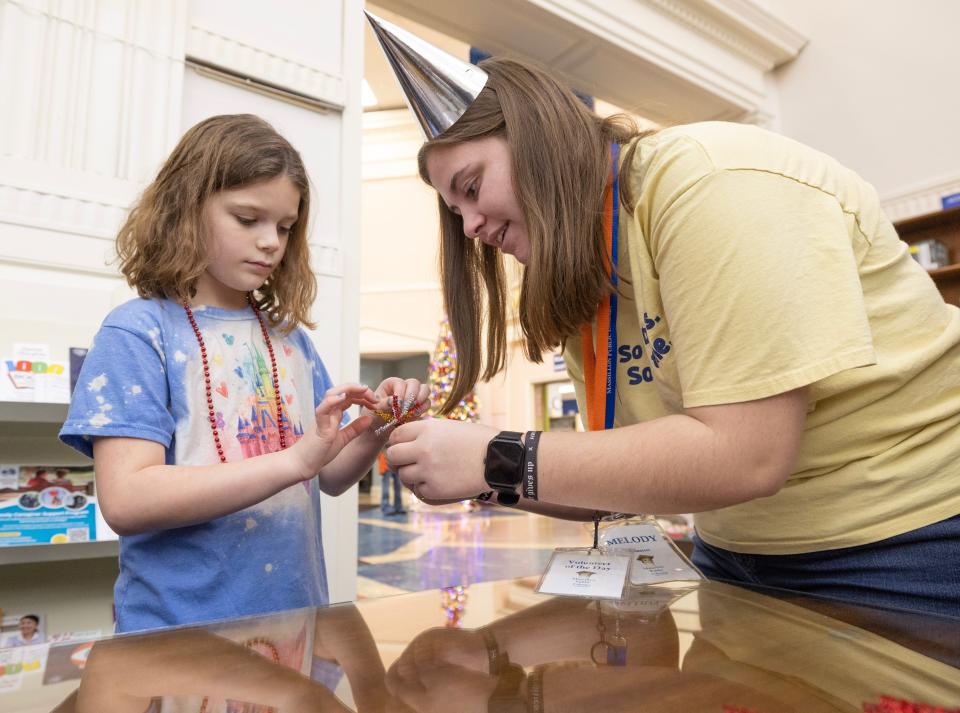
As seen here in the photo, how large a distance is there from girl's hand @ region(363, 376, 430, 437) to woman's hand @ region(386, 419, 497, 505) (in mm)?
174

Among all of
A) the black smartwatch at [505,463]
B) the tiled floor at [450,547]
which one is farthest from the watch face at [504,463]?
the tiled floor at [450,547]

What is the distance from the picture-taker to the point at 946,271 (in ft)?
10.9

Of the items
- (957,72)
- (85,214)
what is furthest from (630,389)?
(957,72)

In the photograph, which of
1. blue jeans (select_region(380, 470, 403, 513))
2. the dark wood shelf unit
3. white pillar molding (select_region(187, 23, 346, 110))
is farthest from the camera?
blue jeans (select_region(380, 470, 403, 513))

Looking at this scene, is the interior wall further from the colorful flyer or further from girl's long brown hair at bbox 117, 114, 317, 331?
the colorful flyer

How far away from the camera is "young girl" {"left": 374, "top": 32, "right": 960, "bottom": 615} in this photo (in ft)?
2.24

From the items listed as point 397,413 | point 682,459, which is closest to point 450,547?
point 397,413

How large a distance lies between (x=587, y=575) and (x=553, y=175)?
1.76ft

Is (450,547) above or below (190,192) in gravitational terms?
below

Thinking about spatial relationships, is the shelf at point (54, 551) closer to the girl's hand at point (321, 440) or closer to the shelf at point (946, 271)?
the girl's hand at point (321, 440)

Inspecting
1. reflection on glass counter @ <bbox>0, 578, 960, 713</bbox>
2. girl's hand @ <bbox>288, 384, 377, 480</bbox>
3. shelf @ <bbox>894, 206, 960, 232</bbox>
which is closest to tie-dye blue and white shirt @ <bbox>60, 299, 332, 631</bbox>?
girl's hand @ <bbox>288, 384, 377, 480</bbox>

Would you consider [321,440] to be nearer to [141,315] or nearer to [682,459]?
[141,315]

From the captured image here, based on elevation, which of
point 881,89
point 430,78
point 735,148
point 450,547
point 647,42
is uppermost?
point 647,42

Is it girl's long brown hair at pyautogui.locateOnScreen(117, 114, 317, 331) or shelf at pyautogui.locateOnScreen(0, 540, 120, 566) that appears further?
shelf at pyautogui.locateOnScreen(0, 540, 120, 566)
